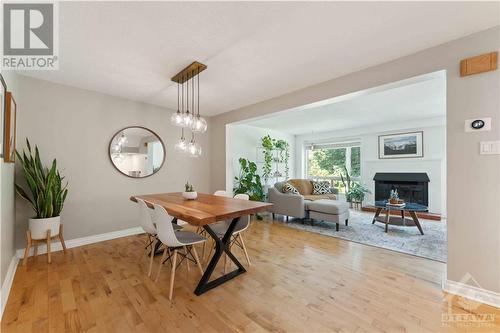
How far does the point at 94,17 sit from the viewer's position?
165 centimetres

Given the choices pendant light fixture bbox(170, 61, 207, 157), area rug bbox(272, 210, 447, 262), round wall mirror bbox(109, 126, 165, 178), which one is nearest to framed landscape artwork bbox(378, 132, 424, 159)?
area rug bbox(272, 210, 447, 262)

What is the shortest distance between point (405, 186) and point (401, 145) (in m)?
1.05

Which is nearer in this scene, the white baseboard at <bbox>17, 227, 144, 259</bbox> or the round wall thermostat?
the round wall thermostat

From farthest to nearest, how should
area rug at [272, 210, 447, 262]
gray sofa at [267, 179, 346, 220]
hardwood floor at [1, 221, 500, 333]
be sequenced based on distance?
gray sofa at [267, 179, 346, 220] < area rug at [272, 210, 447, 262] < hardwood floor at [1, 221, 500, 333]

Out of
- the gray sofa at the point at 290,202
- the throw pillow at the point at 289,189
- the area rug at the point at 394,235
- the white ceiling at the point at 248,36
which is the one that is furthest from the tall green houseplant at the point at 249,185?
the white ceiling at the point at 248,36

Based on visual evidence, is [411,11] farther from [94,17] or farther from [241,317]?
[241,317]

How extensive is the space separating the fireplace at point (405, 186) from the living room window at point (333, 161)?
2.22 feet

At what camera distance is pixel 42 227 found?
96.7 inches

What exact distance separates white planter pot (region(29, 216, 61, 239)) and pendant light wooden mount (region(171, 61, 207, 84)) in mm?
2309

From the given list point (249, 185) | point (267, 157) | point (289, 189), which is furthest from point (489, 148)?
point (267, 157)

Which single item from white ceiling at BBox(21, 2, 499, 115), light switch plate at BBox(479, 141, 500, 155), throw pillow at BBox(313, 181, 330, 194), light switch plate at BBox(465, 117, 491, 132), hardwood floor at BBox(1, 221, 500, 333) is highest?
white ceiling at BBox(21, 2, 499, 115)

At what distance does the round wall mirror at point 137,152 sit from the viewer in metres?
3.43

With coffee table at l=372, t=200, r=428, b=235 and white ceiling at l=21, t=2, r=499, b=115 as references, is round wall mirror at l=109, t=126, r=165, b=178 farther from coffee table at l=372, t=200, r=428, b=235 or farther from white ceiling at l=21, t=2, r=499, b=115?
coffee table at l=372, t=200, r=428, b=235

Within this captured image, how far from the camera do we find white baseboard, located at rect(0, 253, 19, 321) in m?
1.65
